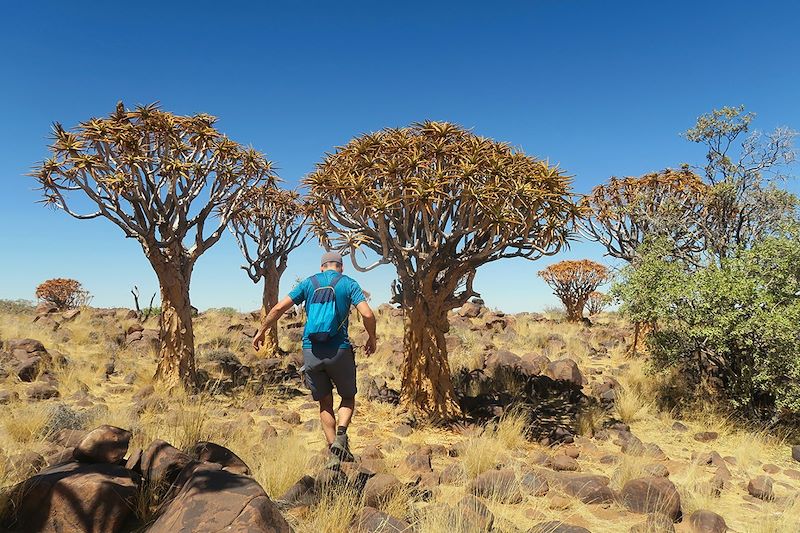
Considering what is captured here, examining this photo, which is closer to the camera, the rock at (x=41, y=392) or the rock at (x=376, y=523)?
the rock at (x=376, y=523)

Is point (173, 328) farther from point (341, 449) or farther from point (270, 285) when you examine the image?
point (341, 449)

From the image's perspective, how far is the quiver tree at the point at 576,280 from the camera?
25875mm

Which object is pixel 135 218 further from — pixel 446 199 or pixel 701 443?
pixel 701 443

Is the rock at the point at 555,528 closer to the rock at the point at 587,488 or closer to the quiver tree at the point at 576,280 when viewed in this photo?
the rock at the point at 587,488

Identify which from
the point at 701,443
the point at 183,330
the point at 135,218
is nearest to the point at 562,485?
the point at 701,443

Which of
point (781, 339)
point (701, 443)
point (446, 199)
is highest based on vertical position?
point (446, 199)

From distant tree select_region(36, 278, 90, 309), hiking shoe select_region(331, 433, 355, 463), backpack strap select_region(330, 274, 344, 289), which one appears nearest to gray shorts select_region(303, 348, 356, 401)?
hiking shoe select_region(331, 433, 355, 463)

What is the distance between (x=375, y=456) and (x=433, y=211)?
383 cm

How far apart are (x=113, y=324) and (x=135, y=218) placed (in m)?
9.61

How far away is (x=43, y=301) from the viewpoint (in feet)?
98.0

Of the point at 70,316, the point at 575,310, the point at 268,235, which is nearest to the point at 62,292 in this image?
the point at 70,316

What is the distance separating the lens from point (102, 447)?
429 centimetres

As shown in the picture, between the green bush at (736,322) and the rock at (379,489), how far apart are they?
6251 mm

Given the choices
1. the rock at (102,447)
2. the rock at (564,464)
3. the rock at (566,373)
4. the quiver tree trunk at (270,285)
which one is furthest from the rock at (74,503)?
the quiver tree trunk at (270,285)
